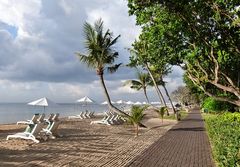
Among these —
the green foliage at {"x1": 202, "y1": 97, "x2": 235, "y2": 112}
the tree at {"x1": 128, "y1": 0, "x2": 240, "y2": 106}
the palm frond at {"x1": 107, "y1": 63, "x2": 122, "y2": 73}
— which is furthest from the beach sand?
the green foliage at {"x1": 202, "y1": 97, "x2": 235, "y2": 112}

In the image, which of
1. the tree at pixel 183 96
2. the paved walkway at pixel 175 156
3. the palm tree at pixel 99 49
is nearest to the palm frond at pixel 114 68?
the palm tree at pixel 99 49

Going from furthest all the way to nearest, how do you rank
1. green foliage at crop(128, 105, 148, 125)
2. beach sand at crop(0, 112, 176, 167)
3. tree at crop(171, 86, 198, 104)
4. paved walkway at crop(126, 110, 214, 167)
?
tree at crop(171, 86, 198, 104) < green foliage at crop(128, 105, 148, 125) < paved walkway at crop(126, 110, 214, 167) < beach sand at crop(0, 112, 176, 167)

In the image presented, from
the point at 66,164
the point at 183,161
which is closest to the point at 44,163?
the point at 66,164

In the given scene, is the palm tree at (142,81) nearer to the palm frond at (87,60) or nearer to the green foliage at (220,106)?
the green foliage at (220,106)

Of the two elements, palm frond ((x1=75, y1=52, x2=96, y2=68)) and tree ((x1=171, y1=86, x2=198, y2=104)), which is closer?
palm frond ((x1=75, y1=52, x2=96, y2=68))

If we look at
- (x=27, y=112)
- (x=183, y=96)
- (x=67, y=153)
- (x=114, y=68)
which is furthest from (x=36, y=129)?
(x=183, y=96)

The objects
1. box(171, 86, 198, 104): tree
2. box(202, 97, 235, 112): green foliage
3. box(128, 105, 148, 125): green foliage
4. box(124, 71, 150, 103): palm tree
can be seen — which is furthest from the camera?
box(171, 86, 198, 104): tree

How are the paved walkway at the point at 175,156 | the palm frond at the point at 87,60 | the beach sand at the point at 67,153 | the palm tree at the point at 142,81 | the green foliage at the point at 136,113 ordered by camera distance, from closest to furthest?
the beach sand at the point at 67,153, the paved walkway at the point at 175,156, the green foliage at the point at 136,113, the palm frond at the point at 87,60, the palm tree at the point at 142,81

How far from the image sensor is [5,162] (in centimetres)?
1080

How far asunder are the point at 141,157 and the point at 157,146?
3.46 meters

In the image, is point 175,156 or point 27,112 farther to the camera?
point 27,112

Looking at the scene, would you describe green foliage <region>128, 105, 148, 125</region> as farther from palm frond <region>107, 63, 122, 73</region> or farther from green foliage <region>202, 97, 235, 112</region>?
green foliage <region>202, 97, 235, 112</region>

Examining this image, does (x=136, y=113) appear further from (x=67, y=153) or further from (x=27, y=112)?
(x=27, y=112)

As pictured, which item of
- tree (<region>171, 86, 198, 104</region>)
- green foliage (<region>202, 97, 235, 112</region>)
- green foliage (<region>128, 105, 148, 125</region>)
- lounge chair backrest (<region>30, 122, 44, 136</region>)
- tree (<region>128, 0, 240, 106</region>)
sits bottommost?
lounge chair backrest (<region>30, 122, 44, 136</region>)
